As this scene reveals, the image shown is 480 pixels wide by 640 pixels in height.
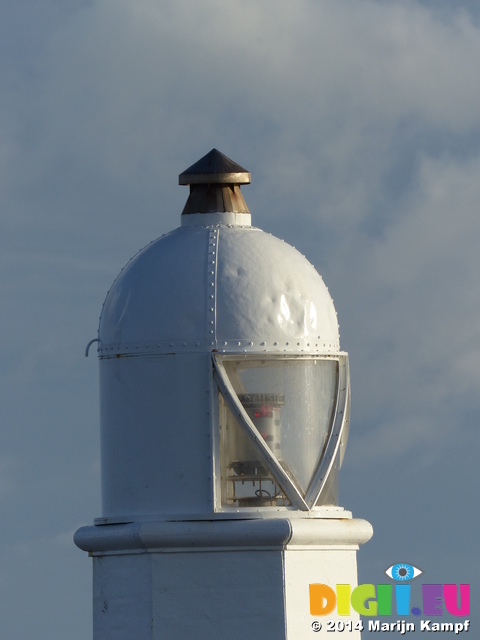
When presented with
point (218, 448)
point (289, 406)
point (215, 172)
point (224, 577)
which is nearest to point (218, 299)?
point (289, 406)

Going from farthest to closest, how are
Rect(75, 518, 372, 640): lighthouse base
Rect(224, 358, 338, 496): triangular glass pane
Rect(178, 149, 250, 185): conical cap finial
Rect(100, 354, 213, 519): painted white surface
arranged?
Rect(178, 149, 250, 185): conical cap finial
Rect(224, 358, 338, 496): triangular glass pane
Rect(100, 354, 213, 519): painted white surface
Rect(75, 518, 372, 640): lighthouse base

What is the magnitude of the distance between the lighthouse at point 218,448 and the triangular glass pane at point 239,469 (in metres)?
0.02

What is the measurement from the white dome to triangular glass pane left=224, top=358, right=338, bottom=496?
29 centimetres

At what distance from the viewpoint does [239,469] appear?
2022cm

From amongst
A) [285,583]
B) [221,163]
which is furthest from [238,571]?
[221,163]

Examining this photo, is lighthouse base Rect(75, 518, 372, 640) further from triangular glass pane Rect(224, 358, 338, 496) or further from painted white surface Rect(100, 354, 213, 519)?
triangular glass pane Rect(224, 358, 338, 496)

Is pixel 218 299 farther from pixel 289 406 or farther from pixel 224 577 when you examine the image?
pixel 224 577

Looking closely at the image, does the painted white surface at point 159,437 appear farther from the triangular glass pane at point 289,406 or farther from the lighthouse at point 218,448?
the triangular glass pane at point 289,406

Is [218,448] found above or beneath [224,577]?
above

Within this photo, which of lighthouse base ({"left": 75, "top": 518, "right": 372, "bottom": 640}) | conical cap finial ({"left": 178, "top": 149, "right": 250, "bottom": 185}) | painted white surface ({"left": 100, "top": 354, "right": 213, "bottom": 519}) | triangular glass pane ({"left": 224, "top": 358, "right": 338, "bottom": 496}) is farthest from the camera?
conical cap finial ({"left": 178, "top": 149, "right": 250, "bottom": 185})

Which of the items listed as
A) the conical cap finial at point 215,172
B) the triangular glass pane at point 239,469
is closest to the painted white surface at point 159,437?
the triangular glass pane at point 239,469

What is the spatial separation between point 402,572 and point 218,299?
15.7 feet

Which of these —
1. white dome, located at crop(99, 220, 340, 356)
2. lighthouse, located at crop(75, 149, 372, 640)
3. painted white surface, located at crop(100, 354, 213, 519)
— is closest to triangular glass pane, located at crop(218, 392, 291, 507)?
lighthouse, located at crop(75, 149, 372, 640)

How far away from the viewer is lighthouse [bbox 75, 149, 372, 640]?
787 inches
